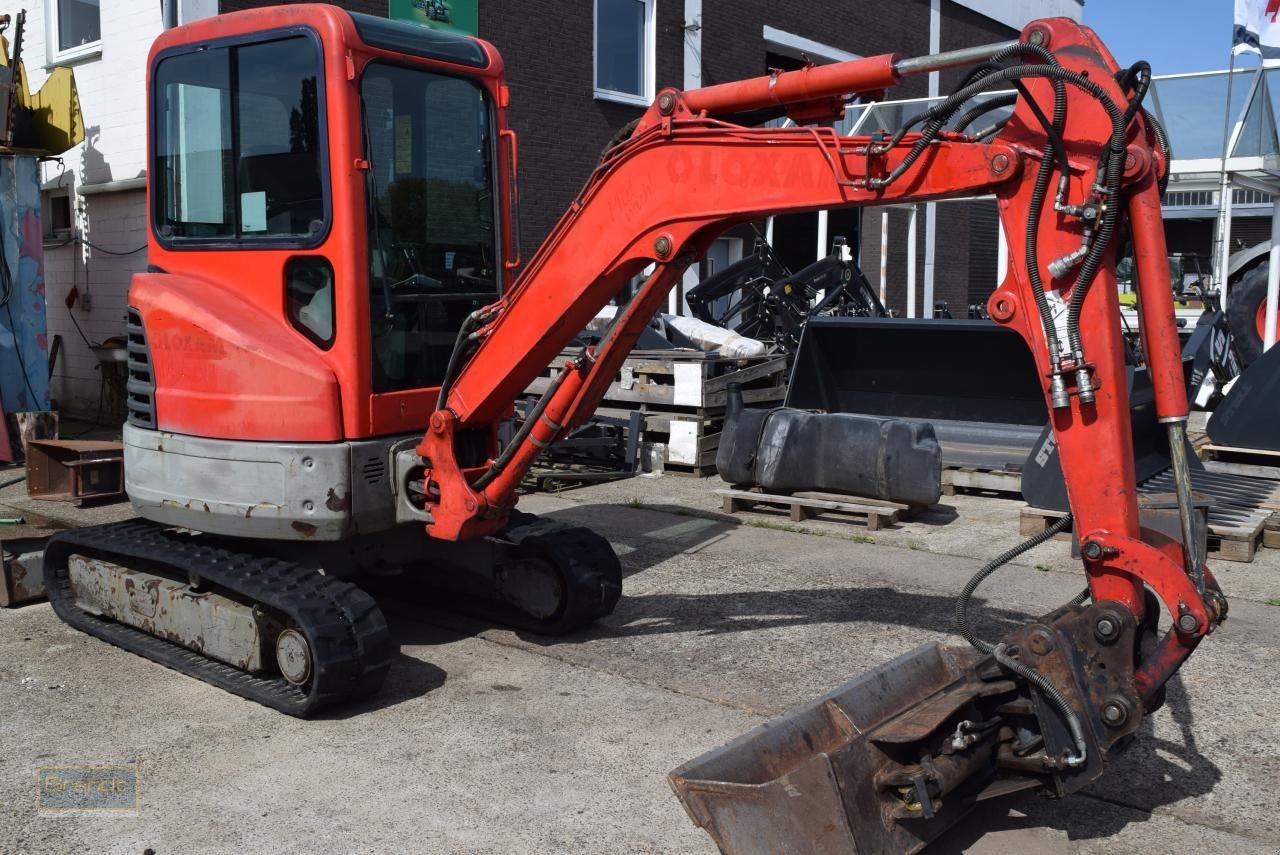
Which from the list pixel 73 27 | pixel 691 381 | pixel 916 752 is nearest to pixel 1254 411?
pixel 691 381

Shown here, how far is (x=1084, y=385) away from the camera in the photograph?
3.63 m

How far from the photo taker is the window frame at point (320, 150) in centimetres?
Answer: 480

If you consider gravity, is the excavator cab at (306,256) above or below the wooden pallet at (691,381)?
above

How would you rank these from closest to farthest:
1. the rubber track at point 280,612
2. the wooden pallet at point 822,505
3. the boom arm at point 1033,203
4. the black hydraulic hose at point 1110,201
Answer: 1. the black hydraulic hose at point 1110,201
2. the boom arm at point 1033,203
3. the rubber track at point 280,612
4. the wooden pallet at point 822,505

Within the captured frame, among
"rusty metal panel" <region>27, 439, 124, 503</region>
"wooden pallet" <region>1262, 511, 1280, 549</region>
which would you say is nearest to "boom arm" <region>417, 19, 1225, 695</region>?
"wooden pallet" <region>1262, 511, 1280, 549</region>

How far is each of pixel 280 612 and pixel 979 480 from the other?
5.99 m

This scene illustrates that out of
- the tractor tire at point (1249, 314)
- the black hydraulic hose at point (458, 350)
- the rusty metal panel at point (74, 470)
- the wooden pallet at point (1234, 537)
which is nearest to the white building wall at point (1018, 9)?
the tractor tire at point (1249, 314)

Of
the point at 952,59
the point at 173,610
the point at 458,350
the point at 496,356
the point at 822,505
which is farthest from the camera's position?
the point at 822,505

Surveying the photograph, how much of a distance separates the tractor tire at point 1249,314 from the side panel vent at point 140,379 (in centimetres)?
1247

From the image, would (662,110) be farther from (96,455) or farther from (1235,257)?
(1235,257)

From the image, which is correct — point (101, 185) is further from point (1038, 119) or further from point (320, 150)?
point (1038, 119)

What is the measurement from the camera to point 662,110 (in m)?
4.51

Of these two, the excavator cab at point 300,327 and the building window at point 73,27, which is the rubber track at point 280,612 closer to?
the excavator cab at point 300,327

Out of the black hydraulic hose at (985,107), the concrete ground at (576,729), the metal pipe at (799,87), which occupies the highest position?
the metal pipe at (799,87)
